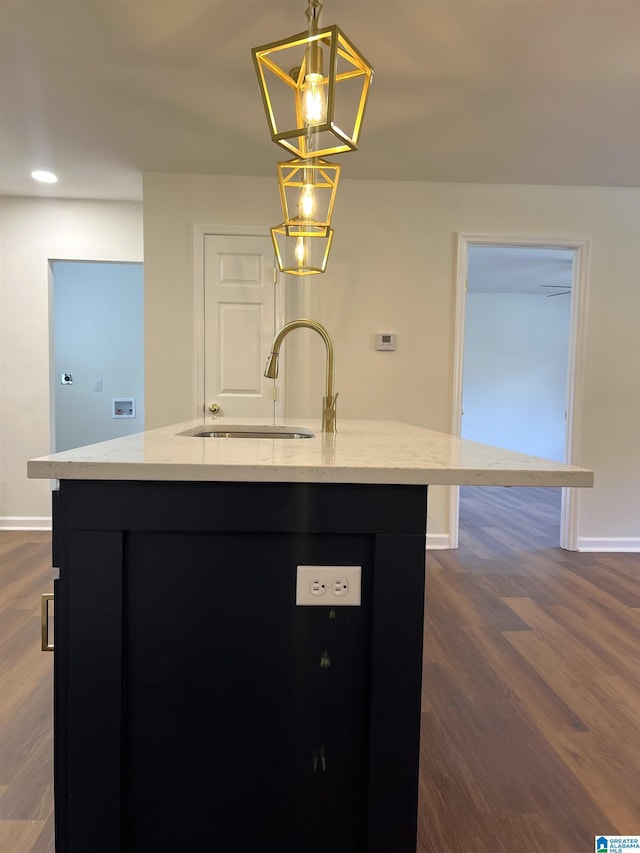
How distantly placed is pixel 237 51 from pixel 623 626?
310cm

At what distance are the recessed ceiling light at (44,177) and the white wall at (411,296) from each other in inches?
25.8

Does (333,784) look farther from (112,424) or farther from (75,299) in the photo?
(75,299)

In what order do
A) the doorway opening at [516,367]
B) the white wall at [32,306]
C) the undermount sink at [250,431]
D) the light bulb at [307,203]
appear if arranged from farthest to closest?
1. the doorway opening at [516,367]
2. the white wall at [32,306]
3. the undermount sink at [250,431]
4. the light bulb at [307,203]

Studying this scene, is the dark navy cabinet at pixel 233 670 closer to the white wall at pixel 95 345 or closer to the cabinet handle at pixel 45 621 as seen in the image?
the cabinet handle at pixel 45 621

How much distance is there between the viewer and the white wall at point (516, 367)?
7500 mm

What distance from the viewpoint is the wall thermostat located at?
3.64m

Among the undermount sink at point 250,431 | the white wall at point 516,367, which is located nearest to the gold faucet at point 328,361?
the undermount sink at point 250,431

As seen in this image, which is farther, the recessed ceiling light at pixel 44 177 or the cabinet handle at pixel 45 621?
the recessed ceiling light at pixel 44 177

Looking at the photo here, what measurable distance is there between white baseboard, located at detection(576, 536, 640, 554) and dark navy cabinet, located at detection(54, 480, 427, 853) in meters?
3.28

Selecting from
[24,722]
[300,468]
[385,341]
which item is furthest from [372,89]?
[24,722]

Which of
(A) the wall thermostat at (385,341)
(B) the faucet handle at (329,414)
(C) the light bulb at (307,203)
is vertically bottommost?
(B) the faucet handle at (329,414)

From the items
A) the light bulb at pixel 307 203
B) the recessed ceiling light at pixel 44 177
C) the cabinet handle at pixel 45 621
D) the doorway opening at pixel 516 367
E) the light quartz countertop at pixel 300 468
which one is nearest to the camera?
the light quartz countertop at pixel 300 468

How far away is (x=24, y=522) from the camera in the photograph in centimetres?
404

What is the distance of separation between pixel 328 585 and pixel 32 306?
12.8 ft
